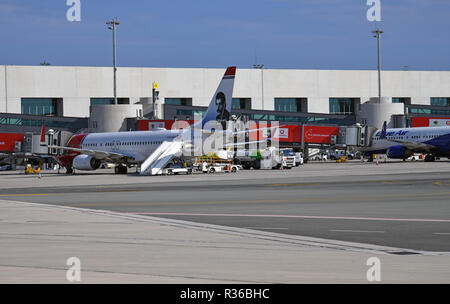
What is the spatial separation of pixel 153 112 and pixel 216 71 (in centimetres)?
2407

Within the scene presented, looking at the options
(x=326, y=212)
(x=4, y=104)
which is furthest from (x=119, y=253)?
(x=4, y=104)

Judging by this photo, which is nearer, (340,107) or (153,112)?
(153,112)

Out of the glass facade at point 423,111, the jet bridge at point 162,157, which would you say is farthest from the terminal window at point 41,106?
the glass facade at point 423,111

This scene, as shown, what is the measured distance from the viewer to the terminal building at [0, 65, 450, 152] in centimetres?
10851

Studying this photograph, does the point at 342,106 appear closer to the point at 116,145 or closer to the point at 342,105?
the point at 342,105

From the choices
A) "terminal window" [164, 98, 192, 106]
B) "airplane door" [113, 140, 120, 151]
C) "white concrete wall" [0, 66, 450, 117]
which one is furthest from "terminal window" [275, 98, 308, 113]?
"airplane door" [113, 140, 120, 151]

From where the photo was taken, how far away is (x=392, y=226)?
2003cm

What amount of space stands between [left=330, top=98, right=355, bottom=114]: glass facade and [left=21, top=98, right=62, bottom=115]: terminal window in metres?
47.3

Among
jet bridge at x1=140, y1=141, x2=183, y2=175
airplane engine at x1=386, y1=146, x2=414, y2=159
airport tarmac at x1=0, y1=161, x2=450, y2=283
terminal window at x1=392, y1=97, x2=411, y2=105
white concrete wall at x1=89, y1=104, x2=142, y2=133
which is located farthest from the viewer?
terminal window at x1=392, y1=97, x2=411, y2=105

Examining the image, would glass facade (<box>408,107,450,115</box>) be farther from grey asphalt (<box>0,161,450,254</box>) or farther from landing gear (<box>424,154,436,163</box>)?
grey asphalt (<box>0,161,450,254</box>)

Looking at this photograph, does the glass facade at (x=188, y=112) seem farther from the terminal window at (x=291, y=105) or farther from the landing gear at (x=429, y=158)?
the landing gear at (x=429, y=158)

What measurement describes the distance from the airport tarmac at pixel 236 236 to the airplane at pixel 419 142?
169ft

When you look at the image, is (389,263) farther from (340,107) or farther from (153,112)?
(340,107)

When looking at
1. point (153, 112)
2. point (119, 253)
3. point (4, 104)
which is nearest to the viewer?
point (119, 253)
